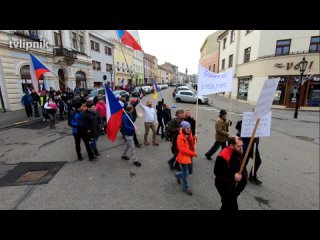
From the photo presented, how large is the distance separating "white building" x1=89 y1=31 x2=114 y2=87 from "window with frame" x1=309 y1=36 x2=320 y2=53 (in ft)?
79.2

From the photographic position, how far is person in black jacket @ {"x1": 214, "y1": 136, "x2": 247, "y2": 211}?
104 inches

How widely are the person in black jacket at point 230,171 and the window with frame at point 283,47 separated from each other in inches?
781

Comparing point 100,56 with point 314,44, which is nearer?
point 314,44

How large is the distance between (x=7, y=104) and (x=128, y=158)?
14322 millimetres

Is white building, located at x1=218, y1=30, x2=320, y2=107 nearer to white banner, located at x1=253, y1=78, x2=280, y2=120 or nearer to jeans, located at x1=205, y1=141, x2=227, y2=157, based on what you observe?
jeans, located at x1=205, y1=141, x2=227, y2=157

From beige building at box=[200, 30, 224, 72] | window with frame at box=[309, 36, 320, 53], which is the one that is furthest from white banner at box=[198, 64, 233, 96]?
beige building at box=[200, 30, 224, 72]

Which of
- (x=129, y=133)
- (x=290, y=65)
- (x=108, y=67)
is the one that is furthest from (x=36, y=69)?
(x=108, y=67)

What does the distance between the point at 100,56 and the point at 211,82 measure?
96.9ft

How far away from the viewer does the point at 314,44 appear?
16.3 meters

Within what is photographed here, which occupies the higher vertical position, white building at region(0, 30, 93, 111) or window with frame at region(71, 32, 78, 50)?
window with frame at region(71, 32, 78, 50)

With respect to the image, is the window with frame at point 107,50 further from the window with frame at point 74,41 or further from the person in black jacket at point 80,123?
the person in black jacket at point 80,123

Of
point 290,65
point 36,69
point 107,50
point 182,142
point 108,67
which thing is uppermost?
point 107,50

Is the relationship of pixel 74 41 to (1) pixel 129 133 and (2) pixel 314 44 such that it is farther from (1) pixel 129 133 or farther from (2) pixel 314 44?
(2) pixel 314 44

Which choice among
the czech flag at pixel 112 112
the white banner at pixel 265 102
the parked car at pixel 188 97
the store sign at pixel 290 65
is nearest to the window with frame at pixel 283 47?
the store sign at pixel 290 65
